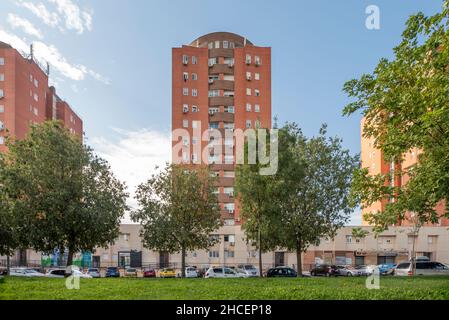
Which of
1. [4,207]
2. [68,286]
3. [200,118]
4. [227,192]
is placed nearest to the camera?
[68,286]

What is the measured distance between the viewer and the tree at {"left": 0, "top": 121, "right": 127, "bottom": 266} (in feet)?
78.0

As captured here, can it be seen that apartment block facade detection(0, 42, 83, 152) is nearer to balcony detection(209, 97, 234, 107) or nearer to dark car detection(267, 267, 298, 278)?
balcony detection(209, 97, 234, 107)

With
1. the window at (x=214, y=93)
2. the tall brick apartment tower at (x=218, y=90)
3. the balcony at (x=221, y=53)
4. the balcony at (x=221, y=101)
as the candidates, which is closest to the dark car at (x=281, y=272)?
the tall brick apartment tower at (x=218, y=90)

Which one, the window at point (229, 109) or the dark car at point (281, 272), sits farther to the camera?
the window at point (229, 109)

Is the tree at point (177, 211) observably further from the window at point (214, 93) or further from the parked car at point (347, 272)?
the window at point (214, 93)

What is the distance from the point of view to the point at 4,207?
77.9ft

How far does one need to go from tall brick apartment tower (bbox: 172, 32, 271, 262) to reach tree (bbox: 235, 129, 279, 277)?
3961 cm

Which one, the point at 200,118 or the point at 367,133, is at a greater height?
the point at 200,118

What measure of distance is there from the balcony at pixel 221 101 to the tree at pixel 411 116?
5111cm

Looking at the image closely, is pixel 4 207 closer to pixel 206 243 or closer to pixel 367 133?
pixel 206 243

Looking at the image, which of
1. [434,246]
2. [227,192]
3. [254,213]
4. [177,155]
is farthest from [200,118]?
[254,213]

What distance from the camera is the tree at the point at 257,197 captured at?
26.3m

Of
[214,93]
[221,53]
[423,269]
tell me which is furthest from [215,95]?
[423,269]
